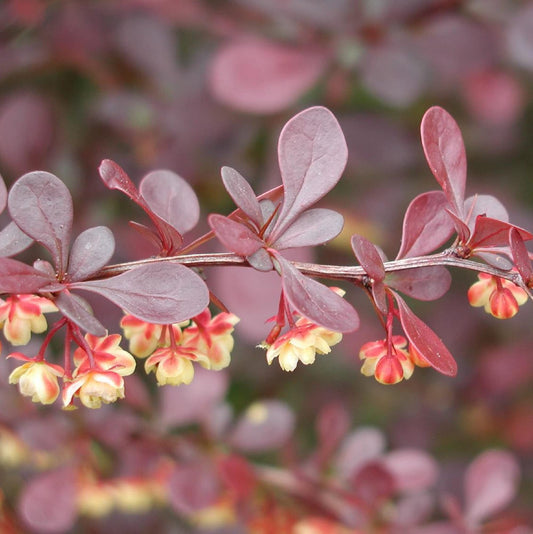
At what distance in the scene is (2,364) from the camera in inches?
43.8

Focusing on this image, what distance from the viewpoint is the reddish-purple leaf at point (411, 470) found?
3.78 ft

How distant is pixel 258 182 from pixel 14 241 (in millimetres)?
924

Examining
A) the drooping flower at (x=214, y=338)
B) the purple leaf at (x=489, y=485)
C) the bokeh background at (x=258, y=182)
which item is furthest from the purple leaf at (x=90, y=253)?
the purple leaf at (x=489, y=485)

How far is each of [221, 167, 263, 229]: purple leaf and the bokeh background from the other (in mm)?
524

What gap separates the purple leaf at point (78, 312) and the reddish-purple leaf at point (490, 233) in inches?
12.6

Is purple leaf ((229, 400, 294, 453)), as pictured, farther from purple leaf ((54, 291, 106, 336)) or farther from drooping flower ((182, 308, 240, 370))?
purple leaf ((54, 291, 106, 336))

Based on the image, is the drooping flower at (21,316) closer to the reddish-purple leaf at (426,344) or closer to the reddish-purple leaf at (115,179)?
the reddish-purple leaf at (115,179)

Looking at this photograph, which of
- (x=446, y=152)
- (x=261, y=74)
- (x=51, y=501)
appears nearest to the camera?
(x=446, y=152)

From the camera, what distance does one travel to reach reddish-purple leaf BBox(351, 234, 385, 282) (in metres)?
0.55

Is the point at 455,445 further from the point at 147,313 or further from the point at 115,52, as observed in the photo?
the point at 147,313

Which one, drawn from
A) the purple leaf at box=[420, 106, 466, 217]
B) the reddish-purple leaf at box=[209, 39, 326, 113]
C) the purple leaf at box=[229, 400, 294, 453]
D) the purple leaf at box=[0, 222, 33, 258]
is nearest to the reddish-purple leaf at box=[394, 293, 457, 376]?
the purple leaf at box=[420, 106, 466, 217]

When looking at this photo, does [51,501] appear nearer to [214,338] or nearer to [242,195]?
[214,338]

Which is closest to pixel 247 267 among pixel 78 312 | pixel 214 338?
pixel 214 338

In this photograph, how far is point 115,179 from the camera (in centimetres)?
56
